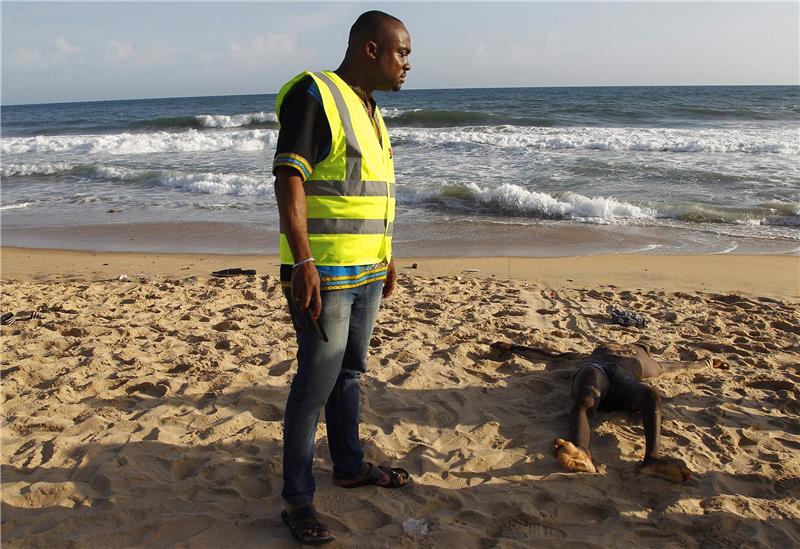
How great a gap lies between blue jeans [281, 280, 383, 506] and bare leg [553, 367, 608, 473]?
3.37ft

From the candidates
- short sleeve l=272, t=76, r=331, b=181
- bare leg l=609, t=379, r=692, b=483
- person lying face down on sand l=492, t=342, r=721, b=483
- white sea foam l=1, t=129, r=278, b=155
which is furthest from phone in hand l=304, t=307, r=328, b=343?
white sea foam l=1, t=129, r=278, b=155

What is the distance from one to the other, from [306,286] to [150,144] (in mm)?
24091

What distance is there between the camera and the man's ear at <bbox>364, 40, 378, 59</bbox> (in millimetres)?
2209

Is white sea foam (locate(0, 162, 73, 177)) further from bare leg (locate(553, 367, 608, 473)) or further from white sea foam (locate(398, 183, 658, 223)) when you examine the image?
bare leg (locate(553, 367, 608, 473))

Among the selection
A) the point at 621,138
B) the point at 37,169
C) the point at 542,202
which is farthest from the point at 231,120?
the point at 542,202

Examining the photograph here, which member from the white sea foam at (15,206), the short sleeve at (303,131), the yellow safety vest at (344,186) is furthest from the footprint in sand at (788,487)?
the white sea foam at (15,206)

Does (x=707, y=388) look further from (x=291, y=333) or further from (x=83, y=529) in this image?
(x=83, y=529)

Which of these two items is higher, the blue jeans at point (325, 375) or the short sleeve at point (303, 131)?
the short sleeve at point (303, 131)

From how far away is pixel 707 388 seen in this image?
3.89m

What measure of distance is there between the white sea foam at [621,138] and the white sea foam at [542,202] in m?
7.13

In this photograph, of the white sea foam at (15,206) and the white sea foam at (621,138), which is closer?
the white sea foam at (15,206)

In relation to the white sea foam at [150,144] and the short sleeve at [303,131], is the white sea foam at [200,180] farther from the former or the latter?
the short sleeve at [303,131]

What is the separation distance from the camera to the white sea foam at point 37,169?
56.6 feet

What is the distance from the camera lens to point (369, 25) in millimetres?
2199
